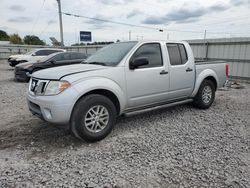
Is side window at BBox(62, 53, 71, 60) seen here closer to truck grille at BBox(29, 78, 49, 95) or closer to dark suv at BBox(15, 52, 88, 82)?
dark suv at BBox(15, 52, 88, 82)

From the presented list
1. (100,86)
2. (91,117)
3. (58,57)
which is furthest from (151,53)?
(58,57)

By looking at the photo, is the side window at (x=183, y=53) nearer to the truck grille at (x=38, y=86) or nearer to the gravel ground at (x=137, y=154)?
the gravel ground at (x=137, y=154)

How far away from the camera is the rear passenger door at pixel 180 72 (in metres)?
4.62

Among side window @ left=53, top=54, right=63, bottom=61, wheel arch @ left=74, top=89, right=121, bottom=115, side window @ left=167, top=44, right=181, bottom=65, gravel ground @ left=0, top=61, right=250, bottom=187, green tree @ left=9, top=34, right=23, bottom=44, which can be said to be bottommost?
gravel ground @ left=0, top=61, right=250, bottom=187

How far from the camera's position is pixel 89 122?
3523 millimetres

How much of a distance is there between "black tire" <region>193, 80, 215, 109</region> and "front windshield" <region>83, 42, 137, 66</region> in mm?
2265

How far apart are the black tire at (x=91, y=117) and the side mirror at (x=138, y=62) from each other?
79 cm

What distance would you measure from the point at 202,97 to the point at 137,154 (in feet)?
9.73

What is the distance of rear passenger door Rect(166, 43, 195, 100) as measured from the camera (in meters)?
4.62

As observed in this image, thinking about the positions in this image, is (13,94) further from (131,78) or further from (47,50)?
(47,50)

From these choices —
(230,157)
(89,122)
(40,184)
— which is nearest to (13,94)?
(89,122)

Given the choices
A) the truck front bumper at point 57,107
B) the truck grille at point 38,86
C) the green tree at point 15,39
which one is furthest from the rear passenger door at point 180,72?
the green tree at point 15,39

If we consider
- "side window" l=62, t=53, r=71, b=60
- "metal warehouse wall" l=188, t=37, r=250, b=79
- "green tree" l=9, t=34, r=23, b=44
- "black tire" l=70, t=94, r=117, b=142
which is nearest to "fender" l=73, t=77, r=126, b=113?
"black tire" l=70, t=94, r=117, b=142

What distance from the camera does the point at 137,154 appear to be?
322cm
